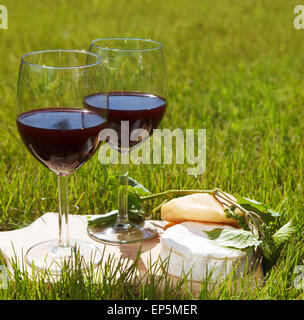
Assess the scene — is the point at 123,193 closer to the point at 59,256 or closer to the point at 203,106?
the point at 59,256

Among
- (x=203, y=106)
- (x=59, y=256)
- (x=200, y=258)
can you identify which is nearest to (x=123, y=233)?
(x=59, y=256)

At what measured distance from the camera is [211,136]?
3.21m

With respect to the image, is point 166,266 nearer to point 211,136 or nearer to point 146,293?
point 146,293

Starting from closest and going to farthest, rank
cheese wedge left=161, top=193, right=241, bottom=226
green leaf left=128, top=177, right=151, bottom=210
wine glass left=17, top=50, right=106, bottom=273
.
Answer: wine glass left=17, top=50, right=106, bottom=273, cheese wedge left=161, top=193, right=241, bottom=226, green leaf left=128, top=177, right=151, bottom=210

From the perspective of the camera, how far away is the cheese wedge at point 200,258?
5.24 feet

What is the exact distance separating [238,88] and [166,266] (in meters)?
2.68

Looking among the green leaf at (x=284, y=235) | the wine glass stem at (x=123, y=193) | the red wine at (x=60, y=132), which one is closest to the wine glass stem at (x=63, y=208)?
the red wine at (x=60, y=132)

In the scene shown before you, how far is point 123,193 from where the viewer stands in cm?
193

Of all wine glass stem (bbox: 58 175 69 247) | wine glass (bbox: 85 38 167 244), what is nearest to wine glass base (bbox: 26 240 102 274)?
wine glass stem (bbox: 58 175 69 247)

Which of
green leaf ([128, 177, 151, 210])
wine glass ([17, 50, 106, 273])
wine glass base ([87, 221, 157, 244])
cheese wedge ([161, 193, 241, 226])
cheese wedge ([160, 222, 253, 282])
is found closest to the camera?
wine glass ([17, 50, 106, 273])

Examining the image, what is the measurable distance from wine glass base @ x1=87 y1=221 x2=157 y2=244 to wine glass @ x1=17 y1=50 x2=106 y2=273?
29cm

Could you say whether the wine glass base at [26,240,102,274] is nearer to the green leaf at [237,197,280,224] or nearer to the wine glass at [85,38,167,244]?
the wine glass at [85,38,167,244]

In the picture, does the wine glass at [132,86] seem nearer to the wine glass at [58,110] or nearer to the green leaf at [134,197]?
the wine glass at [58,110]

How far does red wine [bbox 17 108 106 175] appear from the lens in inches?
58.0
